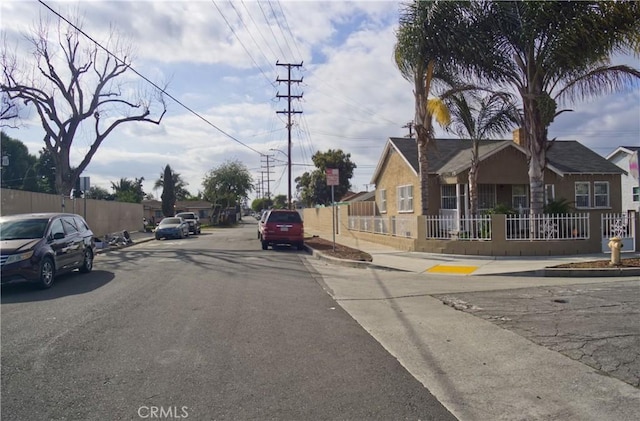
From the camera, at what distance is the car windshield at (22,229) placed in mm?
10703

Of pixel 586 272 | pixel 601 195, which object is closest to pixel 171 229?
pixel 601 195

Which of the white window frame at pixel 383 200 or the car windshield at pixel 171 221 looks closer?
the white window frame at pixel 383 200

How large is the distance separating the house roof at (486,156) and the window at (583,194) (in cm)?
68

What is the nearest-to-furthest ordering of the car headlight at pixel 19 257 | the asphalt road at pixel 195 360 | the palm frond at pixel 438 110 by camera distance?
the asphalt road at pixel 195 360 < the car headlight at pixel 19 257 < the palm frond at pixel 438 110

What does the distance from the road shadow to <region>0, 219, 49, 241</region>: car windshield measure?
3.28ft

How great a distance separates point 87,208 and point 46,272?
19.0 m

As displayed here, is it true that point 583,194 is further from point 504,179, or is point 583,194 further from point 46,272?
point 46,272

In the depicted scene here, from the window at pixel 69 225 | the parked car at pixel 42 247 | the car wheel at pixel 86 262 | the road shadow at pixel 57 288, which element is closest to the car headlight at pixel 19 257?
the parked car at pixel 42 247

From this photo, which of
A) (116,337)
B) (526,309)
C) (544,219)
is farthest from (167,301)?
(544,219)

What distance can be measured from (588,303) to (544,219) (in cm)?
780

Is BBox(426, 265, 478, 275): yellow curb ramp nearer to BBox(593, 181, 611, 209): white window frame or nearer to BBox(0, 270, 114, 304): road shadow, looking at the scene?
BBox(0, 270, 114, 304): road shadow

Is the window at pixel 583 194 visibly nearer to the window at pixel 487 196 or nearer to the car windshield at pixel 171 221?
the window at pixel 487 196

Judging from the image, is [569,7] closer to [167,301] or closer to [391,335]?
[391,335]

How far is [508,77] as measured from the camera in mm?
16562
